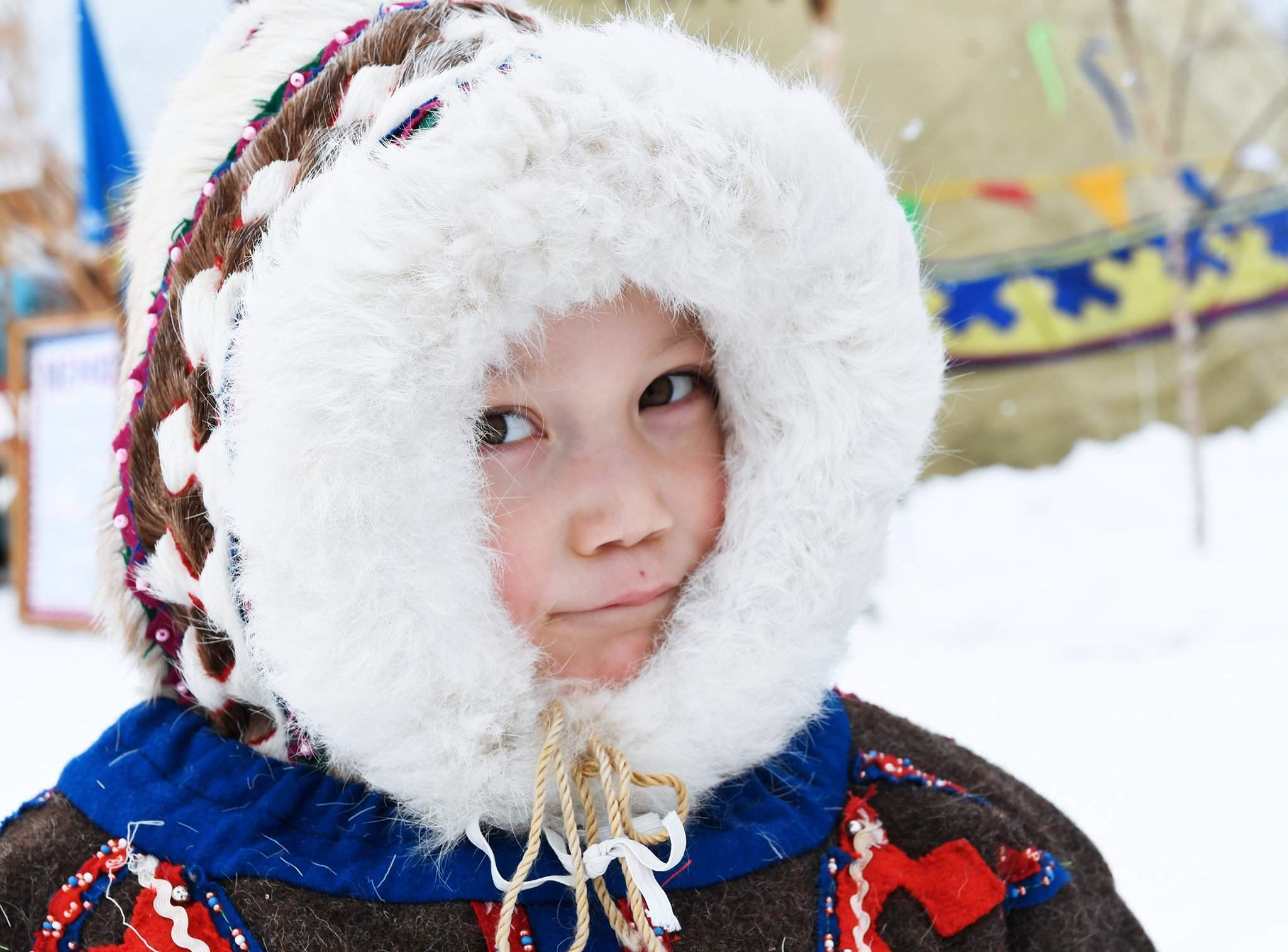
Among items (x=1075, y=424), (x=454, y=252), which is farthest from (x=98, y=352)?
(x=1075, y=424)

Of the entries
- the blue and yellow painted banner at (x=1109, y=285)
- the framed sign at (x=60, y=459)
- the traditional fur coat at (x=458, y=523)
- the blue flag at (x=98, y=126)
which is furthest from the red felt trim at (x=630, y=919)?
the blue and yellow painted banner at (x=1109, y=285)

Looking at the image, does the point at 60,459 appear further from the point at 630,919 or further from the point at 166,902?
the point at 630,919

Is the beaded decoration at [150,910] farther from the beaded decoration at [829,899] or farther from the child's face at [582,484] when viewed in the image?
the beaded decoration at [829,899]

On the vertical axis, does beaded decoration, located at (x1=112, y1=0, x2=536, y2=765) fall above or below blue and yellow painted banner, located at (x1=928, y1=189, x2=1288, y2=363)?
above

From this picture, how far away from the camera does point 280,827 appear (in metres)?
0.68

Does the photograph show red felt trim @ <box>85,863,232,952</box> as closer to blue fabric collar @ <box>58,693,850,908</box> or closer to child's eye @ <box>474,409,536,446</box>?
blue fabric collar @ <box>58,693,850,908</box>

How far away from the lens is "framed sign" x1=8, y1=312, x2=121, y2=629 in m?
3.34

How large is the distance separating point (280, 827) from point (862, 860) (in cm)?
44

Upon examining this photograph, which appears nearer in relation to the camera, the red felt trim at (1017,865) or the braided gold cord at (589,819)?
the braided gold cord at (589,819)

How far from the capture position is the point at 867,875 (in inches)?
30.6

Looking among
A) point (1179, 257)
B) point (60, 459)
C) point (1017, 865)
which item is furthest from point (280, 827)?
point (1179, 257)

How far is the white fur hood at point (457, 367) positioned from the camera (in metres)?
0.60

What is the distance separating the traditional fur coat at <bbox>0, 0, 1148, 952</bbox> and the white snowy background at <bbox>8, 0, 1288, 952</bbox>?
15cm

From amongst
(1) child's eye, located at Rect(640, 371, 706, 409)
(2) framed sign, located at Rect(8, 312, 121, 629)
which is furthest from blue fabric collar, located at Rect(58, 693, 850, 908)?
(2) framed sign, located at Rect(8, 312, 121, 629)
